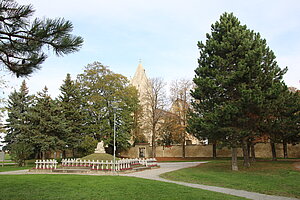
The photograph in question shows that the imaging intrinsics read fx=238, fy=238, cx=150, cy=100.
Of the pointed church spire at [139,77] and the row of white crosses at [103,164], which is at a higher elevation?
the pointed church spire at [139,77]

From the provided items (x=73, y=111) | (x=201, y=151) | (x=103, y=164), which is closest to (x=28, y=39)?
(x=103, y=164)

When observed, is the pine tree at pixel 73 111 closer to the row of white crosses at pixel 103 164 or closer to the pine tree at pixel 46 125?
the pine tree at pixel 46 125

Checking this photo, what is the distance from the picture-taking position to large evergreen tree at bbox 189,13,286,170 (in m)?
15.6

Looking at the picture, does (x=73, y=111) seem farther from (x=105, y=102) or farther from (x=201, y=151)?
(x=201, y=151)

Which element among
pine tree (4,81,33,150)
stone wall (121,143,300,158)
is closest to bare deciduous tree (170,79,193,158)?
stone wall (121,143,300,158)

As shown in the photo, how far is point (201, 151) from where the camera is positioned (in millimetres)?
37031

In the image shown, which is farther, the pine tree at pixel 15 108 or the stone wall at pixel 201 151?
the pine tree at pixel 15 108

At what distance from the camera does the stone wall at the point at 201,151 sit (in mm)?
30552

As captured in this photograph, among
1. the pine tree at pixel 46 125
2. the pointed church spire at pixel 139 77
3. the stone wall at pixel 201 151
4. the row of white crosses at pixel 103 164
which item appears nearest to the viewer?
the row of white crosses at pixel 103 164

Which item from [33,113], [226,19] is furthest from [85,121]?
[226,19]

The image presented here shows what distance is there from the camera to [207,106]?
17891mm

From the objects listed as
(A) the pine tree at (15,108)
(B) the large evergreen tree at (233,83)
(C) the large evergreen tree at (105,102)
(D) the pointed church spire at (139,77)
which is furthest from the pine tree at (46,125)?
(D) the pointed church spire at (139,77)

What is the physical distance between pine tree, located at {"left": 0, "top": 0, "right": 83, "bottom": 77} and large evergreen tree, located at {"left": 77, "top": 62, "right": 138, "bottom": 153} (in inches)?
1055

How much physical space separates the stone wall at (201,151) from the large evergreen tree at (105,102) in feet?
21.6
